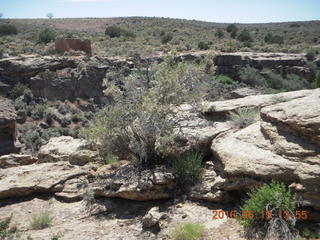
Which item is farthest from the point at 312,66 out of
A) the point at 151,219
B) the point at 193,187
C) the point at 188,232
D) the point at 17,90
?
the point at 188,232

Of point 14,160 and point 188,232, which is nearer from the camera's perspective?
point 188,232

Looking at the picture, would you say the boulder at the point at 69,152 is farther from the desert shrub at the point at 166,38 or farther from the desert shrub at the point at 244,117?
the desert shrub at the point at 166,38

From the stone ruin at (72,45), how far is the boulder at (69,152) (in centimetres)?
1941

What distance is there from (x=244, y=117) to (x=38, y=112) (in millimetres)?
16687

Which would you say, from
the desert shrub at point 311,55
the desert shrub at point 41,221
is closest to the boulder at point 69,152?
the desert shrub at point 41,221

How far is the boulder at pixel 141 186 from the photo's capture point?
4655 mm

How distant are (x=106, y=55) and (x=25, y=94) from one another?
7.95 meters

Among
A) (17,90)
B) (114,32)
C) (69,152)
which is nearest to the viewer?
(69,152)

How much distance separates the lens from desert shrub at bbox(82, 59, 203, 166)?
506cm

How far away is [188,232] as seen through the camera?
3.61 metres

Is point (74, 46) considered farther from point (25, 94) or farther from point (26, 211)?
point (26, 211)

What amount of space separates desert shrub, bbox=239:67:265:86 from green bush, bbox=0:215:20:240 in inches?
857

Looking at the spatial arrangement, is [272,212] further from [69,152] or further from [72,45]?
[72,45]

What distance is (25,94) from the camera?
20.4 meters
